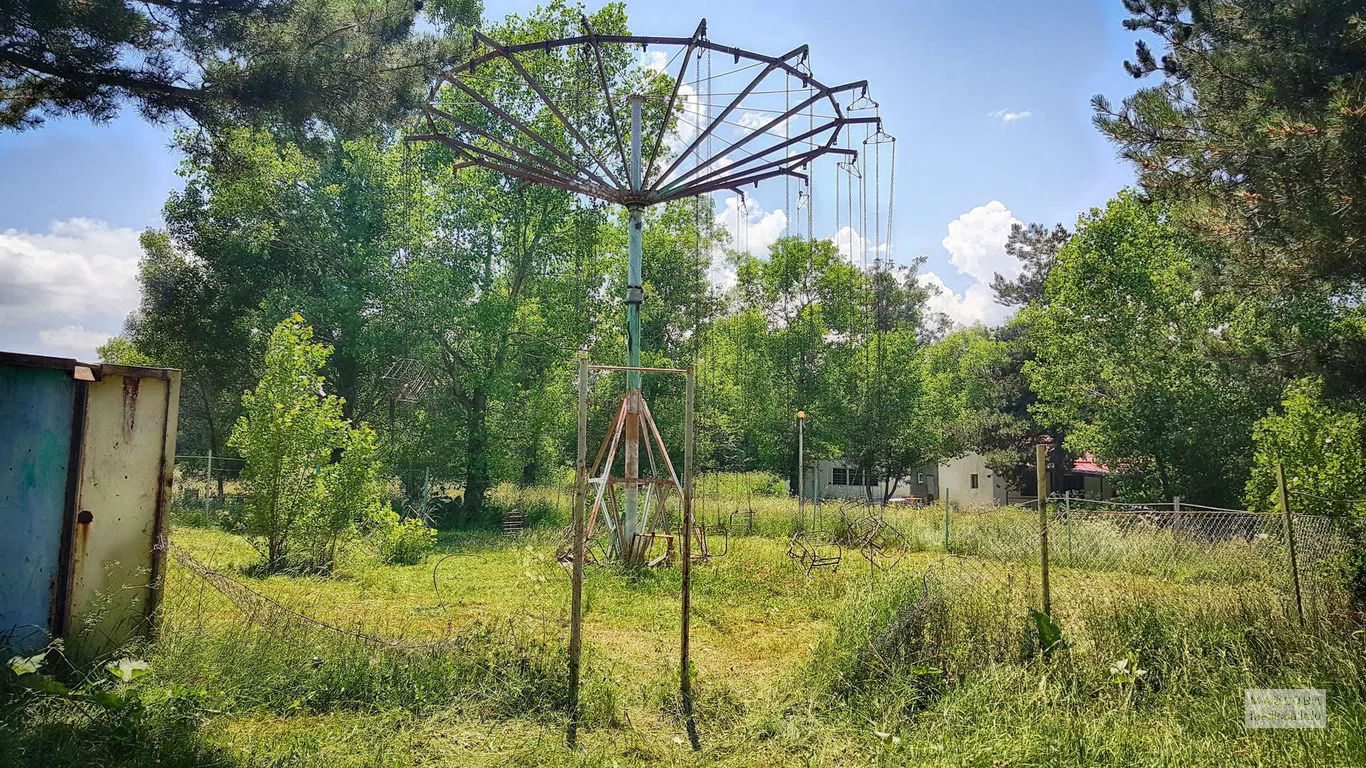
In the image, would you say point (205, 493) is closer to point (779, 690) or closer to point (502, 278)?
point (502, 278)

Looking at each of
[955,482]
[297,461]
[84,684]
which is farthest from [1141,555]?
[955,482]

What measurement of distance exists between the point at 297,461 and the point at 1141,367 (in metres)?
22.1

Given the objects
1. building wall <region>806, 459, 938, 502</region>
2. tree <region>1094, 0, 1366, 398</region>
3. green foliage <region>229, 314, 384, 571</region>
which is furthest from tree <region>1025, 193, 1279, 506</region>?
green foliage <region>229, 314, 384, 571</region>

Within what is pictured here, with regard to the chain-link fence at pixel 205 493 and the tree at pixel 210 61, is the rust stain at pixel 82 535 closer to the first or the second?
the tree at pixel 210 61

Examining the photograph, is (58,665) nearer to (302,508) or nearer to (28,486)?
(28,486)

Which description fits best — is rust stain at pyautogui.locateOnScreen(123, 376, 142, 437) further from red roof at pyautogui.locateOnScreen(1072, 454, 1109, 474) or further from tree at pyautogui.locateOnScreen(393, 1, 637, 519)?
red roof at pyautogui.locateOnScreen(1072, 454, 1109, 474)

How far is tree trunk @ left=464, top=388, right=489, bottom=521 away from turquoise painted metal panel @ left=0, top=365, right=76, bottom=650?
17385 millimetres

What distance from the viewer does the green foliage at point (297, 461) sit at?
10719 millimetres

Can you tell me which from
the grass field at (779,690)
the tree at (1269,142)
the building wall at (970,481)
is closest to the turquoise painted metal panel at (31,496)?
the grass field at (779,690)

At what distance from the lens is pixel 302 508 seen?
436 inches

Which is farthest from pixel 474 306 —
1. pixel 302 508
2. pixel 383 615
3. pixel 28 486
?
pixel 28 486

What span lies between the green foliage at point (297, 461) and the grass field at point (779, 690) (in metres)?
3.11

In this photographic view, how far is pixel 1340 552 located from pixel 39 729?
10.2 metres

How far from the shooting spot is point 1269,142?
618 cm
